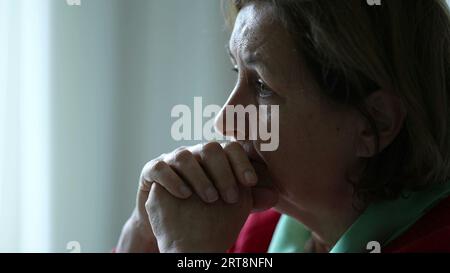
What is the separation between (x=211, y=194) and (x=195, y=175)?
49 millimetres

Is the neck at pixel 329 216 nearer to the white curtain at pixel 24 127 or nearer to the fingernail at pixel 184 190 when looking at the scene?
the fingernail at pixel 184 190

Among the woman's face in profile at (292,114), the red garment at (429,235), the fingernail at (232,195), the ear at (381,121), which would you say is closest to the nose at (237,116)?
the woman's face in profile at (292,114)

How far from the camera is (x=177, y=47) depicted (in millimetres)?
1598

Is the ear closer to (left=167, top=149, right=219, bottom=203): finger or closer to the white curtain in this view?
(left=167, top=149, right=219, bottom=203): finger

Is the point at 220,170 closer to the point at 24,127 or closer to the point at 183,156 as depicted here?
the point at 183,156

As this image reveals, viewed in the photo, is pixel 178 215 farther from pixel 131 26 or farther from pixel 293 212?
pixel 131 26

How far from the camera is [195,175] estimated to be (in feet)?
3.19

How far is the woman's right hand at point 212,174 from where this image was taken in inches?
38.3

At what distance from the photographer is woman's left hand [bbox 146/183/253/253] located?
962 mm

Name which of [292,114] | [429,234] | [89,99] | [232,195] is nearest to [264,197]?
[232,195]

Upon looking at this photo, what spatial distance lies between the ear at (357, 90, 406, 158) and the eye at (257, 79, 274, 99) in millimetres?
183
